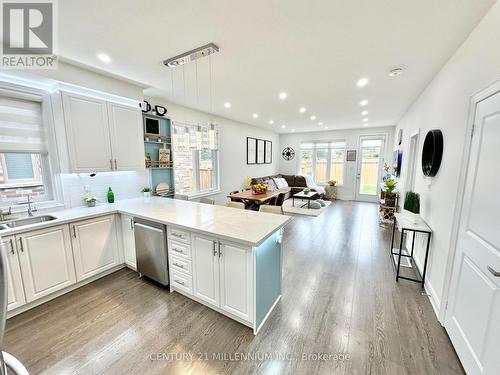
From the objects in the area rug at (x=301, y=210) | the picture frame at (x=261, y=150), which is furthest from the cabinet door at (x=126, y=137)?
the picture frame at (x=261, y=150)

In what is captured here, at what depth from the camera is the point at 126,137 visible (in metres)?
3.11

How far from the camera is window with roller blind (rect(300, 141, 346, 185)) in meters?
8.06

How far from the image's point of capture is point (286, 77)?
9.69 ft

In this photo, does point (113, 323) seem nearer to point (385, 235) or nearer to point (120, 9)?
point (120, 9)

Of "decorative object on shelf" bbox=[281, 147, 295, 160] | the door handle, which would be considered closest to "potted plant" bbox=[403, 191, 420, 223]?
the door handle

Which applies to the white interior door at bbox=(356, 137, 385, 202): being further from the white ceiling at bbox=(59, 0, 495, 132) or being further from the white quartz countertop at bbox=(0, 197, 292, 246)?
the white quartz countertop at bbox=(0, 197, 292, 246)

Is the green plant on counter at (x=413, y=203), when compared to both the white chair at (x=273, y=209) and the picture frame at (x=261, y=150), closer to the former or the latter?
the white chair at (x=273, y=209)

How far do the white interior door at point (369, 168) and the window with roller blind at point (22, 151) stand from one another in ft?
27.1

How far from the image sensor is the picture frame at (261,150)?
24.5 ft

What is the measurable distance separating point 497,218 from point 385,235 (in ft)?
10.5

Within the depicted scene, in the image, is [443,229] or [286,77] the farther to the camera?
[286,77]

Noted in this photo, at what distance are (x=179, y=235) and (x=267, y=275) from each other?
100cm

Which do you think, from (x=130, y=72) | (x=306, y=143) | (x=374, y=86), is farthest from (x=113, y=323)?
(x=306, y=143)

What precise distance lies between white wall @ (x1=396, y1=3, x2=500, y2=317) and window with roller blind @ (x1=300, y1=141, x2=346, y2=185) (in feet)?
17.5
